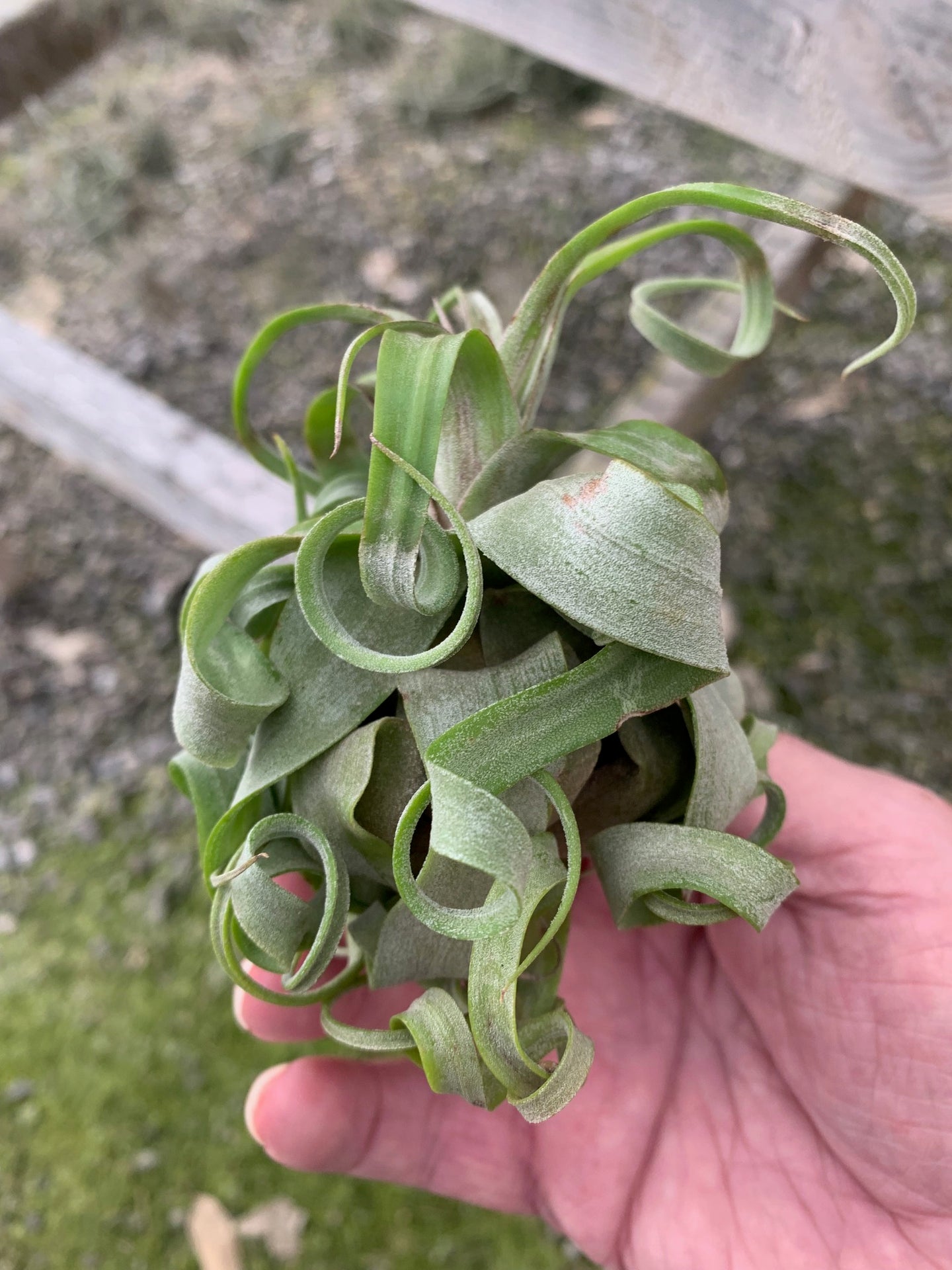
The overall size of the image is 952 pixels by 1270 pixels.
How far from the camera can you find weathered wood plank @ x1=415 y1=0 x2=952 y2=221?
2.86 ft

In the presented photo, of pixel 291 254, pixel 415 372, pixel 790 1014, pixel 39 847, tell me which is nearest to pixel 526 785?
pixel 415 372

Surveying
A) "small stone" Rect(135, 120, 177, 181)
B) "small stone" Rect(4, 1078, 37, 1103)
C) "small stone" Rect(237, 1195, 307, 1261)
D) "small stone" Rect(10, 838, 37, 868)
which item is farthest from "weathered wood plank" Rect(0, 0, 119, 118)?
"small stone" Rect(237, 1195, 307, 1261)

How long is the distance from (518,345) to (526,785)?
0.94 feet

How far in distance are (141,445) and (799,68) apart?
0.90 m

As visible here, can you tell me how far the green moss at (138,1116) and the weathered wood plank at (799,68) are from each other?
1.17 metres

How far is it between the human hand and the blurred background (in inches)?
12.3

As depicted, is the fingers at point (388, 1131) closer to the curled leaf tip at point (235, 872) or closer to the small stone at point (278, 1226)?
the small stone at point (278, 1226)

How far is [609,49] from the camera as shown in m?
1.05

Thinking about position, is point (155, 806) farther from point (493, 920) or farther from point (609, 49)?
point (609, 49)

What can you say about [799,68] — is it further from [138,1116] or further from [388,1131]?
[138,1116]

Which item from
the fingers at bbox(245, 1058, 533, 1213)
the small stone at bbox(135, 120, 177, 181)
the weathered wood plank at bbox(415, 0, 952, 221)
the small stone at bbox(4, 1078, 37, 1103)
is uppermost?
the weathered wood plank at bbox(415, 0, 952, 221)

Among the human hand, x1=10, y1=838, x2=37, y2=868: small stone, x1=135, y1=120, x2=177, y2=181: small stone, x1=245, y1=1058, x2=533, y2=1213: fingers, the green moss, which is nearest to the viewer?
the human hand

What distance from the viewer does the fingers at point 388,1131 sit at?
91 centimetres

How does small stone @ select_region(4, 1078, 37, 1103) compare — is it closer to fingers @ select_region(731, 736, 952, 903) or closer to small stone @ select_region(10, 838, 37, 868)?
small stone @ select_region(10, 838, 37, 868)
